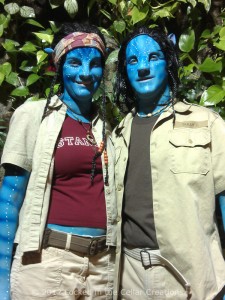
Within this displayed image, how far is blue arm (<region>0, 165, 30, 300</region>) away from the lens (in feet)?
4.69

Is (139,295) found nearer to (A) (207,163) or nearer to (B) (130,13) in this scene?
(A) (207,163)

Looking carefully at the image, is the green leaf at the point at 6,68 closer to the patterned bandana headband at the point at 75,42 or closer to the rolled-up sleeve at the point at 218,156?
the patterned bandana headband at the point at 75,42

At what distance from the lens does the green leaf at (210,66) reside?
6.87 ft

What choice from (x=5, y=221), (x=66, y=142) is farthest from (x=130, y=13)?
(x=5, y=221)

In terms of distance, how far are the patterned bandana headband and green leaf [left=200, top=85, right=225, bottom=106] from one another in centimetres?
65

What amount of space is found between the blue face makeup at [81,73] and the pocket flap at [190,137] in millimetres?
369

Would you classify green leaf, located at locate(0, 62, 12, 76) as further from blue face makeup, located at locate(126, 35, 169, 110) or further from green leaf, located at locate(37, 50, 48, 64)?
blue face makeup, located at locate(126, 35, 169, 110)

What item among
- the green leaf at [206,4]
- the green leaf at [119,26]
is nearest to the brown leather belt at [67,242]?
the green leaf at [119,26]

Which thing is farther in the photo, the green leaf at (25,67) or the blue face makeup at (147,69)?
the green leaf at (25,67)

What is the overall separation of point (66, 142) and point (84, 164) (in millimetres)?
106

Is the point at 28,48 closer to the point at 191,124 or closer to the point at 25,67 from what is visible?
the point at 25,67

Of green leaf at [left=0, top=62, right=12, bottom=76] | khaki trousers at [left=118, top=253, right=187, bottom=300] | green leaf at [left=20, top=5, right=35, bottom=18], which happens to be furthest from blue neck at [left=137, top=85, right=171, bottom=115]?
green leaf at [left=20, top=5, right=35, bottom=18]

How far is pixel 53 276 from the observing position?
4.61ft

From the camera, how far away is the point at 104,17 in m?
2.38
